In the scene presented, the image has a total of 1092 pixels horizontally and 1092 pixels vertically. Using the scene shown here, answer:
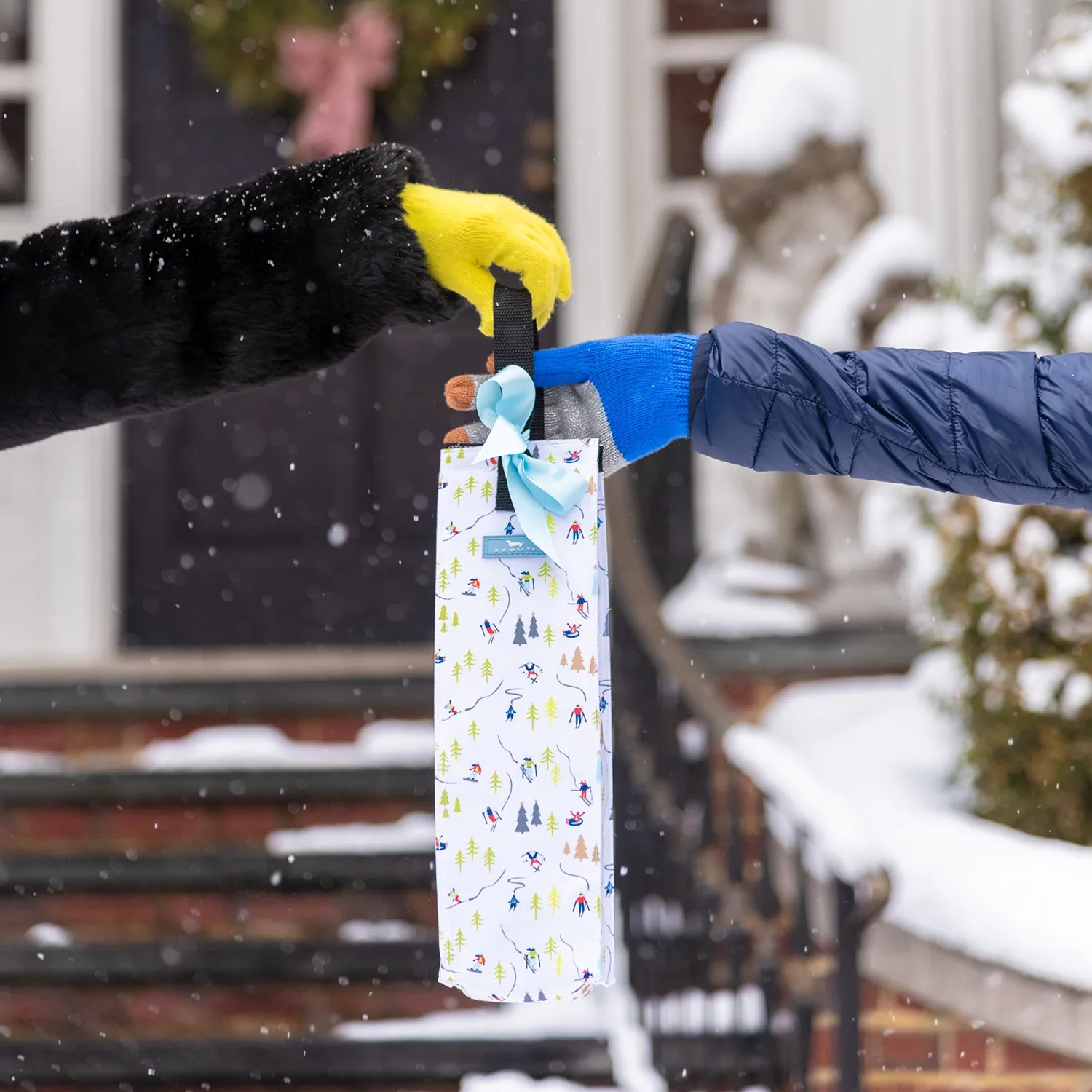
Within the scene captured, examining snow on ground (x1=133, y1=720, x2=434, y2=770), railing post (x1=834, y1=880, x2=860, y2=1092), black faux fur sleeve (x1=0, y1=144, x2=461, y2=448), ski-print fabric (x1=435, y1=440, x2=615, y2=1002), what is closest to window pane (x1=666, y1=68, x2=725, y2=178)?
snow on ground (x1=133, y1=720, x2=434, y2=770)

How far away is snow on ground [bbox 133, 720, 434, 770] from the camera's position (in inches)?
120

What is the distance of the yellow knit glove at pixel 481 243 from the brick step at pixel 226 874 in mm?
1995

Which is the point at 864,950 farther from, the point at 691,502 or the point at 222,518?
the point at 222,518

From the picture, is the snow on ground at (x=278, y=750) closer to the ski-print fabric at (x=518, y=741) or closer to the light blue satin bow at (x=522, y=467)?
the ski-print fabric at (x=518, y=741)

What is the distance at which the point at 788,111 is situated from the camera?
347 centimetres

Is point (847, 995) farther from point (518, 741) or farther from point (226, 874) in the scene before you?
point (226, 874)

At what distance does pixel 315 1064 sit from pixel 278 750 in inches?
35.5

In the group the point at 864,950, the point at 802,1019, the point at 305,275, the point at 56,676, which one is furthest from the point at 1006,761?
the point at 56,676

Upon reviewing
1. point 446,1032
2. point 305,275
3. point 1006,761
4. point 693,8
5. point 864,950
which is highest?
point 693,8

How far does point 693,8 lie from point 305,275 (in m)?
3.58

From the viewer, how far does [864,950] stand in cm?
233

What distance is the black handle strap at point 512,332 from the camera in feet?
3.53

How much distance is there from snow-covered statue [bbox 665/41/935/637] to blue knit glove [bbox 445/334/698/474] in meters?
2.13

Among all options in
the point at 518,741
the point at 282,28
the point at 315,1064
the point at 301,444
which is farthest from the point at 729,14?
the point at 518,741
